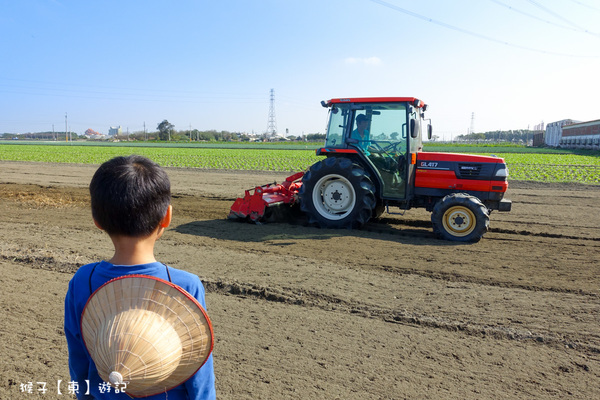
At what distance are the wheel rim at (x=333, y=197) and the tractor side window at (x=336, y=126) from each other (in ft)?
2.04

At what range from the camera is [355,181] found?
7.52 metres

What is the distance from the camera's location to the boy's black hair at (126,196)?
4.69 ft

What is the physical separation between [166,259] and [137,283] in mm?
4736

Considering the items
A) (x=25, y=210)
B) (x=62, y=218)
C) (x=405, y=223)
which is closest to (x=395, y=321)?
(x=405, y=223)

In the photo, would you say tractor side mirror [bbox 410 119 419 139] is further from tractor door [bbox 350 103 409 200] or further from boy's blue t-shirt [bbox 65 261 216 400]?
boy's blue t-shirt [bbox 65 261 216 400]

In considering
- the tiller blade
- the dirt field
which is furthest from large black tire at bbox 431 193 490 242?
the tiller blade

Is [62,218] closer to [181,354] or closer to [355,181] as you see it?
[355,181]

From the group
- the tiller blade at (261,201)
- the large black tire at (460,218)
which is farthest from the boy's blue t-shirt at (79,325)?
the tiller blade at (261,201)

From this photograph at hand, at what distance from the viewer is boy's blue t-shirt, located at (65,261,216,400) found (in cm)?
147

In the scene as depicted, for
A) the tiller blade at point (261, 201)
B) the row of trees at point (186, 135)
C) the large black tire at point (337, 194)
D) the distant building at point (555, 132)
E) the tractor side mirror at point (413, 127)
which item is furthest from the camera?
the row of trees at point (186, 135)

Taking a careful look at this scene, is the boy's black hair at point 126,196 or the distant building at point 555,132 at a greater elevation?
the distant building at point 555,132

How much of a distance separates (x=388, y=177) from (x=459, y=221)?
1.37m

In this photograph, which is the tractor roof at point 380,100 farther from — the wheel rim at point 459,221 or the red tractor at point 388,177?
the wheel rim at point 459,221

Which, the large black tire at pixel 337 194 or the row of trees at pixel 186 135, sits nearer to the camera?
the large black tire at pixel 337 194
